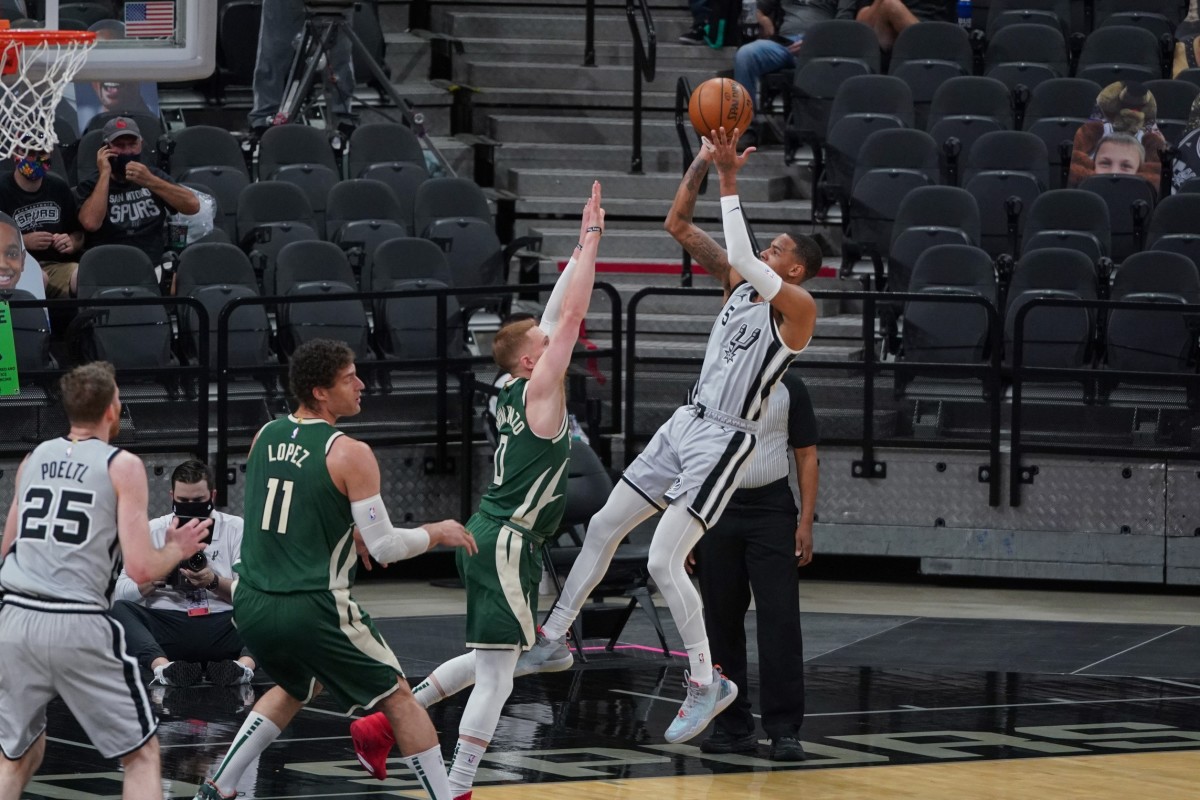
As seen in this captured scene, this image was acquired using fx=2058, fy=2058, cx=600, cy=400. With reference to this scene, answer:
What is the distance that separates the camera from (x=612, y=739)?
881 centimetres

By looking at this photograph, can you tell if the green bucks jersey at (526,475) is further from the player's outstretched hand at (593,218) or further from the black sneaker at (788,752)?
the black sneaker at (788,752)

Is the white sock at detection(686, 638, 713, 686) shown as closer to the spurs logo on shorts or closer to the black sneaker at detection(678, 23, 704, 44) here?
the spurs logo on shorts

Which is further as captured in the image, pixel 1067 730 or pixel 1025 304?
pixel 1025 304

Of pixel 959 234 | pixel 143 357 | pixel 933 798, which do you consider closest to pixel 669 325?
pixel 959 234

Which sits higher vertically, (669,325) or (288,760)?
(669,325)

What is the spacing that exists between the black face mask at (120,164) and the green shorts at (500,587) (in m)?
5.66

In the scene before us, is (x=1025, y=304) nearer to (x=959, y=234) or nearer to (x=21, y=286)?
(x=959, y=234)

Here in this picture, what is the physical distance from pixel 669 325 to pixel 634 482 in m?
5.92

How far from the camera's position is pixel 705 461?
8328mm

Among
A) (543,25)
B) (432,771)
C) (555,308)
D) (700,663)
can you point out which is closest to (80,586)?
(432,771)

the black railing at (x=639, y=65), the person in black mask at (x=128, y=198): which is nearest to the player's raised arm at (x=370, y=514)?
the person in black mask at (x=128, y=198)

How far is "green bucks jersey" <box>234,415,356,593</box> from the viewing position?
6.86 m

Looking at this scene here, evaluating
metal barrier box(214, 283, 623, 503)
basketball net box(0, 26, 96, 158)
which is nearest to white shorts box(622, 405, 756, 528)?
basketball net box(0, 26, 96, 158)

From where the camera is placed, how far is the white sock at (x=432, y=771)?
6.96m
